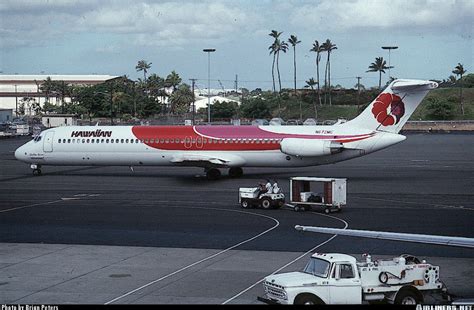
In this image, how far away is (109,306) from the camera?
20703mm

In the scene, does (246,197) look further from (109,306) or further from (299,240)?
(109,306)

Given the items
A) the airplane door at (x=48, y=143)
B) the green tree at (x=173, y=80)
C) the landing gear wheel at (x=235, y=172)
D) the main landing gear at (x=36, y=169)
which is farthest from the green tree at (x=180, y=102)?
the landing gear wheel at (x=235, y=172)

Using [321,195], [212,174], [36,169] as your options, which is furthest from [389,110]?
[36,169]

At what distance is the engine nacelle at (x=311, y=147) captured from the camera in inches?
2058

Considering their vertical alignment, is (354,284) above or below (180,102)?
below

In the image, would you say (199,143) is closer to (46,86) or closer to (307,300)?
(307,300)

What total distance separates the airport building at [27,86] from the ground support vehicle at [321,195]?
89698 mm

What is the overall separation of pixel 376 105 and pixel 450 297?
32793 mm

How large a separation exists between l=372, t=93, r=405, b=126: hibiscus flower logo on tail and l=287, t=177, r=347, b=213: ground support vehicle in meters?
13.4

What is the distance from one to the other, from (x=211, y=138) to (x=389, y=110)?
12730mm

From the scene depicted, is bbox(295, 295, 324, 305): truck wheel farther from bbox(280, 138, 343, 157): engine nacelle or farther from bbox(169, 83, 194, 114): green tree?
bbox(169, 83, 194, 114): green tree

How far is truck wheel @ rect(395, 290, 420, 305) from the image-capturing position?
2008cm

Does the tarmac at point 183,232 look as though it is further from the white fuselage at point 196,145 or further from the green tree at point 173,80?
the green tree at point 173,80

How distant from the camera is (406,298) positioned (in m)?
20.2
